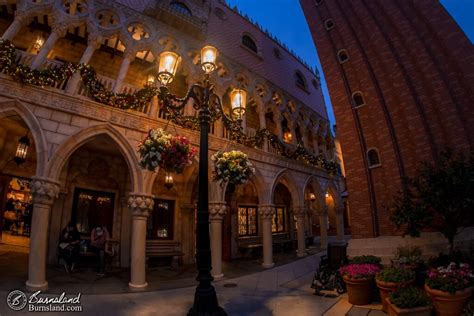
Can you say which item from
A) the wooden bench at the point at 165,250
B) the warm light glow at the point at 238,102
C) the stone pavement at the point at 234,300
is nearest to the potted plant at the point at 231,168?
the warm light glow at the point at 238,102

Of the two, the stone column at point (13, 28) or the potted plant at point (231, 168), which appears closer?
the potted plant at point (231, 168)

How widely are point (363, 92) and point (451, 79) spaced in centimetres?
317

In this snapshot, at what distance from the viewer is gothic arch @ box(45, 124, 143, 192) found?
703 centimetres

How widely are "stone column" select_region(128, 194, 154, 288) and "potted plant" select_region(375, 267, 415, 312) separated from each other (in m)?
6.51

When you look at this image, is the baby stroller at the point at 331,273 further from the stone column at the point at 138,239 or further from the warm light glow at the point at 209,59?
the warm light glow at the point at 209,59

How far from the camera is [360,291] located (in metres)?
6.04

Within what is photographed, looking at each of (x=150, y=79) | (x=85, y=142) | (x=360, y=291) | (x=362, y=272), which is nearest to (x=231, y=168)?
(x=362, y=272)

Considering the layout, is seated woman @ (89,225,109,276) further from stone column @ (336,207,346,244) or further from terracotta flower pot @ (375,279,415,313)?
stone column @ (336,207,346,244)

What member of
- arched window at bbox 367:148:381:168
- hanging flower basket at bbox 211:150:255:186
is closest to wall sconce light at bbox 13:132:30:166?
hanging flower basket at bbox 211:150:255:186

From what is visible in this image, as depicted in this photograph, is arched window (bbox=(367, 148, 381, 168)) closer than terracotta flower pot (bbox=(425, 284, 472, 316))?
No

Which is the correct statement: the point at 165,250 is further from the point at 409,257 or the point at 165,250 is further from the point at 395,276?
the point at 409,257

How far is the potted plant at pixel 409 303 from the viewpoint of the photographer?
458cm

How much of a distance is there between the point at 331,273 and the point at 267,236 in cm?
430

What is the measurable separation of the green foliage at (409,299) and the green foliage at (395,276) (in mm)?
421
